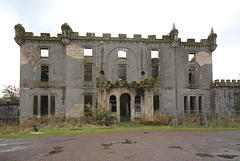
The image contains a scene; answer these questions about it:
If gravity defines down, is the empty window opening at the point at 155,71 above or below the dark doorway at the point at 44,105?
above

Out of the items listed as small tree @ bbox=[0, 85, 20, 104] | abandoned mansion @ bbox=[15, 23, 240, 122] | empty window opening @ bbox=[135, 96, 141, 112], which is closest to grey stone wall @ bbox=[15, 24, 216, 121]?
abandoned mansion @ bbox=[15, 23, 240, 122]

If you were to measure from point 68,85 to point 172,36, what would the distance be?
14.7 meters

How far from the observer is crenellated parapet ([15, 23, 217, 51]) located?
809 inches

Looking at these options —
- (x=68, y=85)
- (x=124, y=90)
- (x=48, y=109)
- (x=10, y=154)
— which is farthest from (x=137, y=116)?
(x=10, y=154)

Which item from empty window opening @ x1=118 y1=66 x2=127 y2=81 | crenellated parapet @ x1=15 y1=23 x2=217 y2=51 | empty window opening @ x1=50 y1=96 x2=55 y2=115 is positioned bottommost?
empty window opening @ x1=50 y1=96 x2=55 y2=115

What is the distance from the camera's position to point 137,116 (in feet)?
61.6

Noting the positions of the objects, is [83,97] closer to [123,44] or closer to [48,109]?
[48,109]

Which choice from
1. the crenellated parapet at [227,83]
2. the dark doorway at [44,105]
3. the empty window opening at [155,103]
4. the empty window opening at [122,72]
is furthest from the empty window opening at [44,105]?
the crenellated parapet at [227,83]

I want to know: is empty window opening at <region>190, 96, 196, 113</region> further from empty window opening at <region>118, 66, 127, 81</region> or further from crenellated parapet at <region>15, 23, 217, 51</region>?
empty window opening at <region>118, 66, 127, 81</region>

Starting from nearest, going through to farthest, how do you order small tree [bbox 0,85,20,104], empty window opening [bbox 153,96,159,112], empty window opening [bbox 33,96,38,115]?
empty window opening [bbox 33,96,38,115] → empty window opening [bbox 153,96,159,112] → small tree [bbox 0,85,20,104]

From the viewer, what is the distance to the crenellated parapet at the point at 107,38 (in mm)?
20548

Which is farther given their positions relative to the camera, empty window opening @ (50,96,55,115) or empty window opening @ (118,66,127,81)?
empty window opening @ (118,66,127,81)

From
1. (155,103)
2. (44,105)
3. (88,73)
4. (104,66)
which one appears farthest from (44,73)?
(155,103)

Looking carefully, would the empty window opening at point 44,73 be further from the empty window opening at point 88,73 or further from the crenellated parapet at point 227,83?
the crenellated parapet at point 227,83
